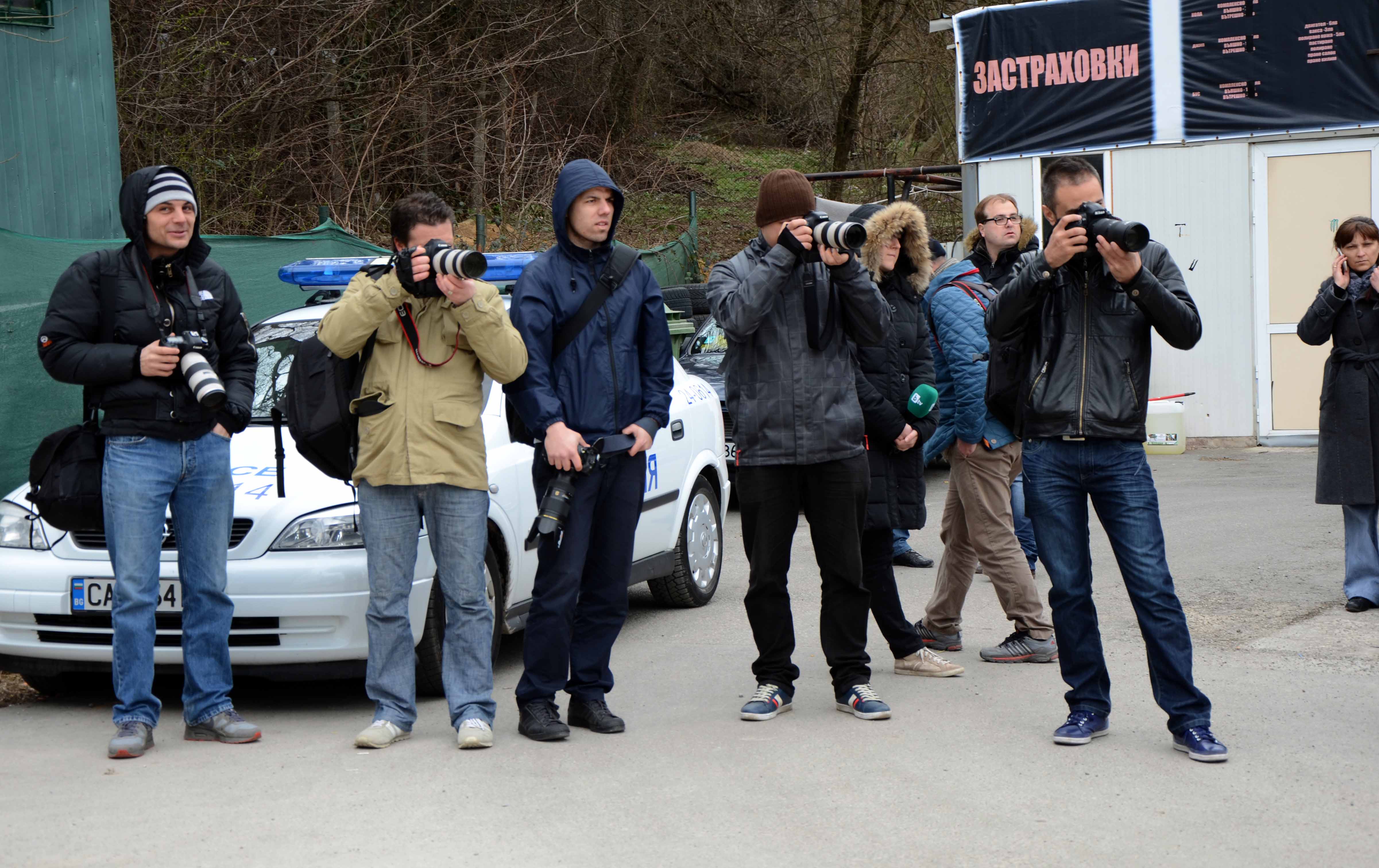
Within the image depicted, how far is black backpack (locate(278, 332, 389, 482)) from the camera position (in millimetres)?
5160

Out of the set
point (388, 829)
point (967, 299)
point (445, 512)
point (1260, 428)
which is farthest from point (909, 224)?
point (1260, 428)

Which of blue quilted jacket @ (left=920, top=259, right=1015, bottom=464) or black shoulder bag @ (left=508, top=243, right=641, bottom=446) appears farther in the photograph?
blue quilted jacket @ (left=920, top=259, right=1015, bottom=464)

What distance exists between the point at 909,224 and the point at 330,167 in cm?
1282

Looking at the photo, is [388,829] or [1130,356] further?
[1130,356]

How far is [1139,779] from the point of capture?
15.6 ft

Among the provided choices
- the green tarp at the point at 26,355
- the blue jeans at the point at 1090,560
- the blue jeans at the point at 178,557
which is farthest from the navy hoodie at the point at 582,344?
the green tarp at the point at 26,355

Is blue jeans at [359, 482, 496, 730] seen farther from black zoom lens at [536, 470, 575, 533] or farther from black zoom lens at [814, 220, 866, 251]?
black zoom lens at [814, 220, 866, 251]

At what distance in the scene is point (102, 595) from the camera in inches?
221

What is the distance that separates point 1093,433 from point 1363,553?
3.32 m

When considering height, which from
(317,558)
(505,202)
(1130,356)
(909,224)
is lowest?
(317,558)

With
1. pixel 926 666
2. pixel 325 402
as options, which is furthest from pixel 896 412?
pixel 325 402

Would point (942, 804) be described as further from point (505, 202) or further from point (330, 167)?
point (505, 202)

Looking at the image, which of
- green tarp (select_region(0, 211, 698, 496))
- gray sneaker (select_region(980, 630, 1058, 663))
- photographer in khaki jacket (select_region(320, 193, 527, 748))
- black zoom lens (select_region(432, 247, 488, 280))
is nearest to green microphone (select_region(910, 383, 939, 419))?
gray sneaker (select_region(980, 630, 1058, 663))

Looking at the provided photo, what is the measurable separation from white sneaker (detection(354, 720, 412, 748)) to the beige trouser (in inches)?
106
